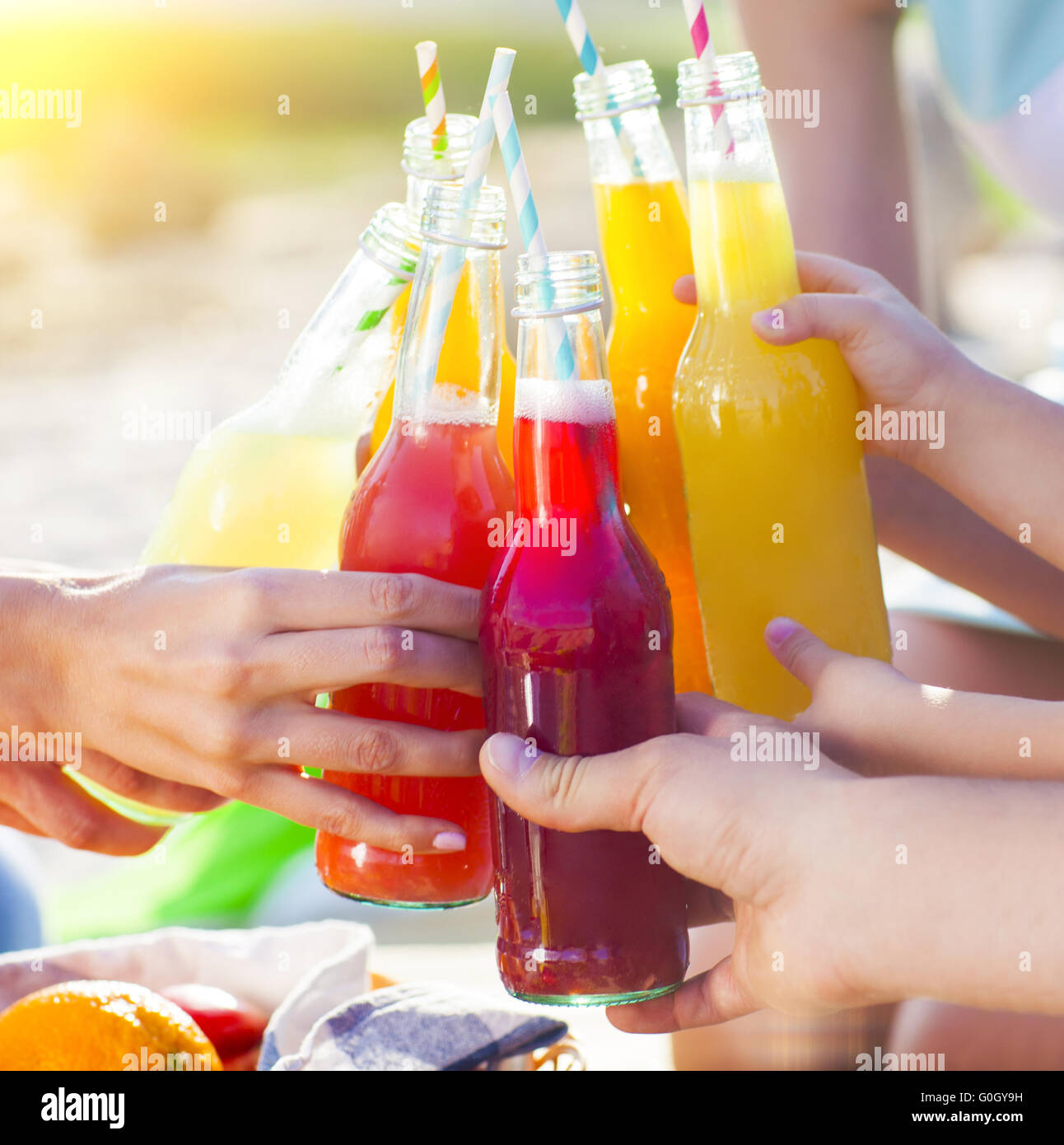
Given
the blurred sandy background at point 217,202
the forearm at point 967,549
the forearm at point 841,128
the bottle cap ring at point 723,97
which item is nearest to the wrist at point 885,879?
the bottle cap ring at point 723,97

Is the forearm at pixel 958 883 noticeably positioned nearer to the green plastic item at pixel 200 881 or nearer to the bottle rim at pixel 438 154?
the bottle rim at pixel 438 154

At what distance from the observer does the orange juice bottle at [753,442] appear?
789 millimetres

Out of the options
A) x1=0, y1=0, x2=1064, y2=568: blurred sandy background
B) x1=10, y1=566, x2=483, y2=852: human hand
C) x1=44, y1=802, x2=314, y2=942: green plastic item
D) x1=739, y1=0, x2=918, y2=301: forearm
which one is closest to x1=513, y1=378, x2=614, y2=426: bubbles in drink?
x1=10, y1=566, x2=483, y2=852: human hand

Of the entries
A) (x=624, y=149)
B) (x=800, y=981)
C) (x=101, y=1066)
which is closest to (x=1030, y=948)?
(x=800, y=981)

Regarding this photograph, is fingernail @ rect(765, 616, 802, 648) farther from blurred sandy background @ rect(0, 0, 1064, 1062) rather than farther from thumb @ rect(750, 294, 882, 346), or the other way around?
blurred sandy background @ rect(0, 0, 1064, 1062)

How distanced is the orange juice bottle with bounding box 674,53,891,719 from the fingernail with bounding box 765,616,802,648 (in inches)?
0.7

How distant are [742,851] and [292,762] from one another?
11.0 inches

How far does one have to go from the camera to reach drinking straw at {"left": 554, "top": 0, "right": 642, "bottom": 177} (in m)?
0.75

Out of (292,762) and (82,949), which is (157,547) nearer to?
(292,762)

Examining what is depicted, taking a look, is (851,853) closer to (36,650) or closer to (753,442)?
(753,442)

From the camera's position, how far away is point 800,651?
0.77 meters

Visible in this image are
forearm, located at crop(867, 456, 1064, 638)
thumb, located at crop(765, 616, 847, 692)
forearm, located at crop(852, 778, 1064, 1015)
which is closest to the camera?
forearm, located at crop(852, 778, 1064, 1015)

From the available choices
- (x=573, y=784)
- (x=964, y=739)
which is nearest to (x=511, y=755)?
(x=573, y=784)

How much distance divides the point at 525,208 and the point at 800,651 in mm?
303
